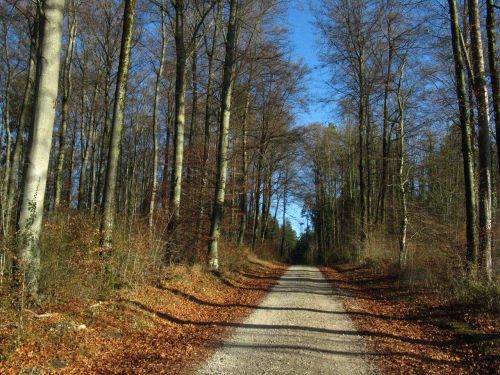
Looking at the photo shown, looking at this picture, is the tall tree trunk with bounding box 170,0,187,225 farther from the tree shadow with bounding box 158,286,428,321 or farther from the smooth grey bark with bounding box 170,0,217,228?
the tree shadow with bounding box 158,286,428,321

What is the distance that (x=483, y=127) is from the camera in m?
11.2

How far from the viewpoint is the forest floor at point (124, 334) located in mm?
5230

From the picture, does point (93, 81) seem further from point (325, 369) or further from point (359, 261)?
point (325, 369)

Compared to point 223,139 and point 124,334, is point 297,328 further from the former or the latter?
point 223,139

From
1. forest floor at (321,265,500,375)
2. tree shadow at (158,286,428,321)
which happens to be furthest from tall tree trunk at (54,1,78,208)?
forest floor at (321,265,500,375)

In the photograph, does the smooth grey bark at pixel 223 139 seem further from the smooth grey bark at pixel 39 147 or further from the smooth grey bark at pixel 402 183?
the smooth grey bark at pixel 39 147

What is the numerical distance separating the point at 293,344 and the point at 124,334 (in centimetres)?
287

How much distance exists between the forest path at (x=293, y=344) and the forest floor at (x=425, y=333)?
0.35m

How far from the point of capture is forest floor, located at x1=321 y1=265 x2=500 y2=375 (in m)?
5.79

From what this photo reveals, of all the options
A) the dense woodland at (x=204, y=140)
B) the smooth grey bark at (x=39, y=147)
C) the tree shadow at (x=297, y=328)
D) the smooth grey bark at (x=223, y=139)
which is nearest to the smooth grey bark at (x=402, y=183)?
the dense woodland at (x=204, y=140)

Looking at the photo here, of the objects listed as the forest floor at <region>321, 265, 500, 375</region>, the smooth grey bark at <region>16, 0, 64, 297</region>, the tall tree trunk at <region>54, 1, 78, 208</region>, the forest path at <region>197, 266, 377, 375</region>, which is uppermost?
the tall tree trunk at <region>54, 1, 78, 208</region>

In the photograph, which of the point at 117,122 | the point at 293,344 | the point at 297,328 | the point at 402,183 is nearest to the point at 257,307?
the point at 297,328

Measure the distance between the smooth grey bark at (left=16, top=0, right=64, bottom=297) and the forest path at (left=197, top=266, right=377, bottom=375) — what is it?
129 inches

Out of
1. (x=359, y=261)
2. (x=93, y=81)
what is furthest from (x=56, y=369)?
(x=93, y=81)
